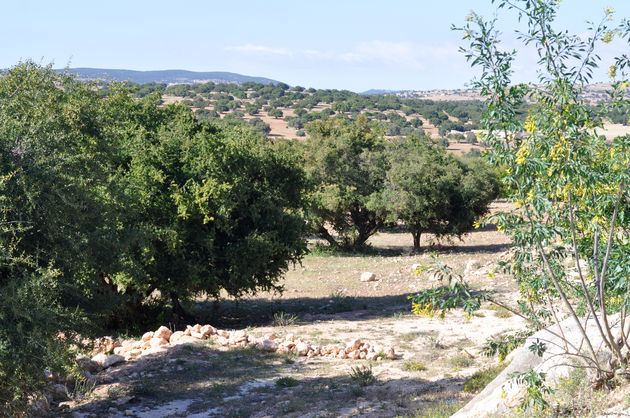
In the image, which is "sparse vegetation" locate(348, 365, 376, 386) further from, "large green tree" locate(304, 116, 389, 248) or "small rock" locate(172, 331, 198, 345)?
"large green tree" locate(304, 116, 389, 248)

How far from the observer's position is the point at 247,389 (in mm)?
Answer: 14188

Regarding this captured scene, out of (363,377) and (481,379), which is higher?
(481,379)

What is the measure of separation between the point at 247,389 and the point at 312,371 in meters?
1.75

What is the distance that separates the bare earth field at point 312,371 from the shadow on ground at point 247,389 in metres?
0.02

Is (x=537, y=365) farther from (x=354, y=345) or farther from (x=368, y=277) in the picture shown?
(x=368, y=277)

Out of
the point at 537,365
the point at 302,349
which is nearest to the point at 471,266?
the point at 302,349

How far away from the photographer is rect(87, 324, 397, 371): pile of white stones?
1623cm

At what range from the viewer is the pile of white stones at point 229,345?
1623 centimetres

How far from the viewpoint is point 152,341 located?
1748 centimetres

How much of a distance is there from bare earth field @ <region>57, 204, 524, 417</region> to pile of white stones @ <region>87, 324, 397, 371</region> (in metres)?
0.22

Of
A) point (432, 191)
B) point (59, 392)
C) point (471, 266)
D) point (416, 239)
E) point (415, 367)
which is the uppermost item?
point (432, 191)

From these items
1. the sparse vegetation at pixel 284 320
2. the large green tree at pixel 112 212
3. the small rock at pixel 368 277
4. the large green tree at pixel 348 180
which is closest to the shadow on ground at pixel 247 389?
the large green tree at pixel 112 212

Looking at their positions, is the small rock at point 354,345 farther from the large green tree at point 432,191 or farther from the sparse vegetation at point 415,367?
the large green tree at point 432,191

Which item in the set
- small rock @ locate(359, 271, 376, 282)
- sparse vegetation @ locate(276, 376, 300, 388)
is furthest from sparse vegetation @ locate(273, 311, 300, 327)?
small rock @ locate(359, 271, 376, 282)
